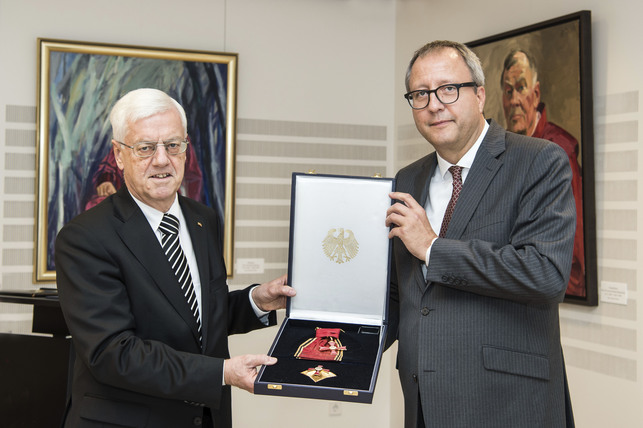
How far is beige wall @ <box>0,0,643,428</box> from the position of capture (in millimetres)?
3309

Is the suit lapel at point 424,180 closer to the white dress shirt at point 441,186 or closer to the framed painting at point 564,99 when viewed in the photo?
the white dress shirt at point 441,186

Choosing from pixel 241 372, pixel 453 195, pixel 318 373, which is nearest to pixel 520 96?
pixel 453 195

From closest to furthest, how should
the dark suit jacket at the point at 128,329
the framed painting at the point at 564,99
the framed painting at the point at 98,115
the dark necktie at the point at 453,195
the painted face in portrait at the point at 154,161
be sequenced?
the dark suit jacket at the point at 128,329, the painted face in portrait at the point at 154,161, the dark necktie at the point at 453,195, the framed painting at the point at 564,99, the framed painting at the point at 98,115

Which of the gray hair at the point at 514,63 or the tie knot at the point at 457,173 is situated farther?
the gray hair at the point at 514,63

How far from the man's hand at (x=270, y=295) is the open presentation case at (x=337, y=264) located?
0.24ft

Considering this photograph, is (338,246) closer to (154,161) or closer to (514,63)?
(154,161)

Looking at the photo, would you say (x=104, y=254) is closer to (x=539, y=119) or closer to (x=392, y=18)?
(x=539, y=119)

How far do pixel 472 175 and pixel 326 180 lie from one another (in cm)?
56

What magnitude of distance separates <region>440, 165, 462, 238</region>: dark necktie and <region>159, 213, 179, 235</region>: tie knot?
92 cm

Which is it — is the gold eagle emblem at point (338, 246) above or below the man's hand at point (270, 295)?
above

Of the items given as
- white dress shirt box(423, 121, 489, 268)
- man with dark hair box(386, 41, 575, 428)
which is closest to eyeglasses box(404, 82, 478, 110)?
man with dark hair box(386, 41, 575, 428)

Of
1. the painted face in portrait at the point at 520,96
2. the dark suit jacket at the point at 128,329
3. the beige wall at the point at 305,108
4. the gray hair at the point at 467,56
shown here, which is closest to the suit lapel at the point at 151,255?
the dark suit jacket at the point at 128,329

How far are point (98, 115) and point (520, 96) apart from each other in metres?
2.66

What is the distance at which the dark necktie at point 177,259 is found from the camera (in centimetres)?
215
